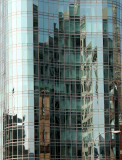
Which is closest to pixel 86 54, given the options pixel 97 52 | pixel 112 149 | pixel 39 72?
pixel 97 52

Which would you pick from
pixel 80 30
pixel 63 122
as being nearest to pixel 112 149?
pixel 63 122

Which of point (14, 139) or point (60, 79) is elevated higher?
point (60, 79)

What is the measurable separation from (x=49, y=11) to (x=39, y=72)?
11688mm

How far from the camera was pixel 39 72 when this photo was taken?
99562 millimetres

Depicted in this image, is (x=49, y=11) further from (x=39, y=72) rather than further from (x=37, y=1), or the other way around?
(x=39, y=72)

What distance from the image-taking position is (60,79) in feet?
334

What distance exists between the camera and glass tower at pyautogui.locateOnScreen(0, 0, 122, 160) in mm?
98312

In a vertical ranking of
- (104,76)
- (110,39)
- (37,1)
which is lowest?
(104,76)

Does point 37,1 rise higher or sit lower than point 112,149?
higher

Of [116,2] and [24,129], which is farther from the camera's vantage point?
[116,2]

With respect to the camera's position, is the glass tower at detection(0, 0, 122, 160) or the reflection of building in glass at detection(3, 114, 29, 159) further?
the glass tower at detection(0, 0, 122, 160)

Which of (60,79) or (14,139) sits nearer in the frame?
(14,139)

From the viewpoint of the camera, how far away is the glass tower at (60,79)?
98312mm

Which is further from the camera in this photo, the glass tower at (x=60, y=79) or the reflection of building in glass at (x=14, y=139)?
the glass tower at (x=60, y=79)
